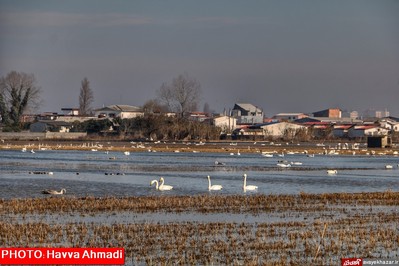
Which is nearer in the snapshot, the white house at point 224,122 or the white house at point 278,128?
the white house at point 278,128

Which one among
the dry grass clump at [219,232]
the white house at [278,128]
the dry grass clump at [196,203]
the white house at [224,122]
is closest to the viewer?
the dry grass clump at [219,232]

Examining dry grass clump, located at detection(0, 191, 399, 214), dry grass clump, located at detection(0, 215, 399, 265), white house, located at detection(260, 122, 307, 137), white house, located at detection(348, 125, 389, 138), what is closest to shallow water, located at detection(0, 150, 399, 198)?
dry grass clump, located at detection(0, 191, 399, 214)

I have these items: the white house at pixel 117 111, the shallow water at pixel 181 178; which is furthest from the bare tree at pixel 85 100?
the shallow water at pixel 181 178

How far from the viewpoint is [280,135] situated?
13862cm

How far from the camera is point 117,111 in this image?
149250mm

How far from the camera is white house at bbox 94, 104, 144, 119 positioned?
14338 cm

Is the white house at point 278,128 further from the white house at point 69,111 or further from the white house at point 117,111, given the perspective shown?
the white house at point 69,111

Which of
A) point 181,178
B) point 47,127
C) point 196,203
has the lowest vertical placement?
point 196,203

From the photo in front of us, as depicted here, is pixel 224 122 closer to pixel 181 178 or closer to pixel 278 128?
pixel 278 128

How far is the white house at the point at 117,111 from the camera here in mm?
143375

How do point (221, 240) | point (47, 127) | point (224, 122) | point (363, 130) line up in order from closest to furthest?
1. point (221, 240)
2. point (47, 127)
3. point (363, 130)
4. point (224, 122)

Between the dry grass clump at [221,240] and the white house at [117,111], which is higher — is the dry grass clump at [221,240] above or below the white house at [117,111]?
below

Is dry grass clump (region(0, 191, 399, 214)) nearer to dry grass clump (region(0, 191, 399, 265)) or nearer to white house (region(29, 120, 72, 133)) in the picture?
dry grass clump (region(0, 191, 399, 265))

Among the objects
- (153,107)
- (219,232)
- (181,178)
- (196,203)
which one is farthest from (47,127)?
(219,232)
